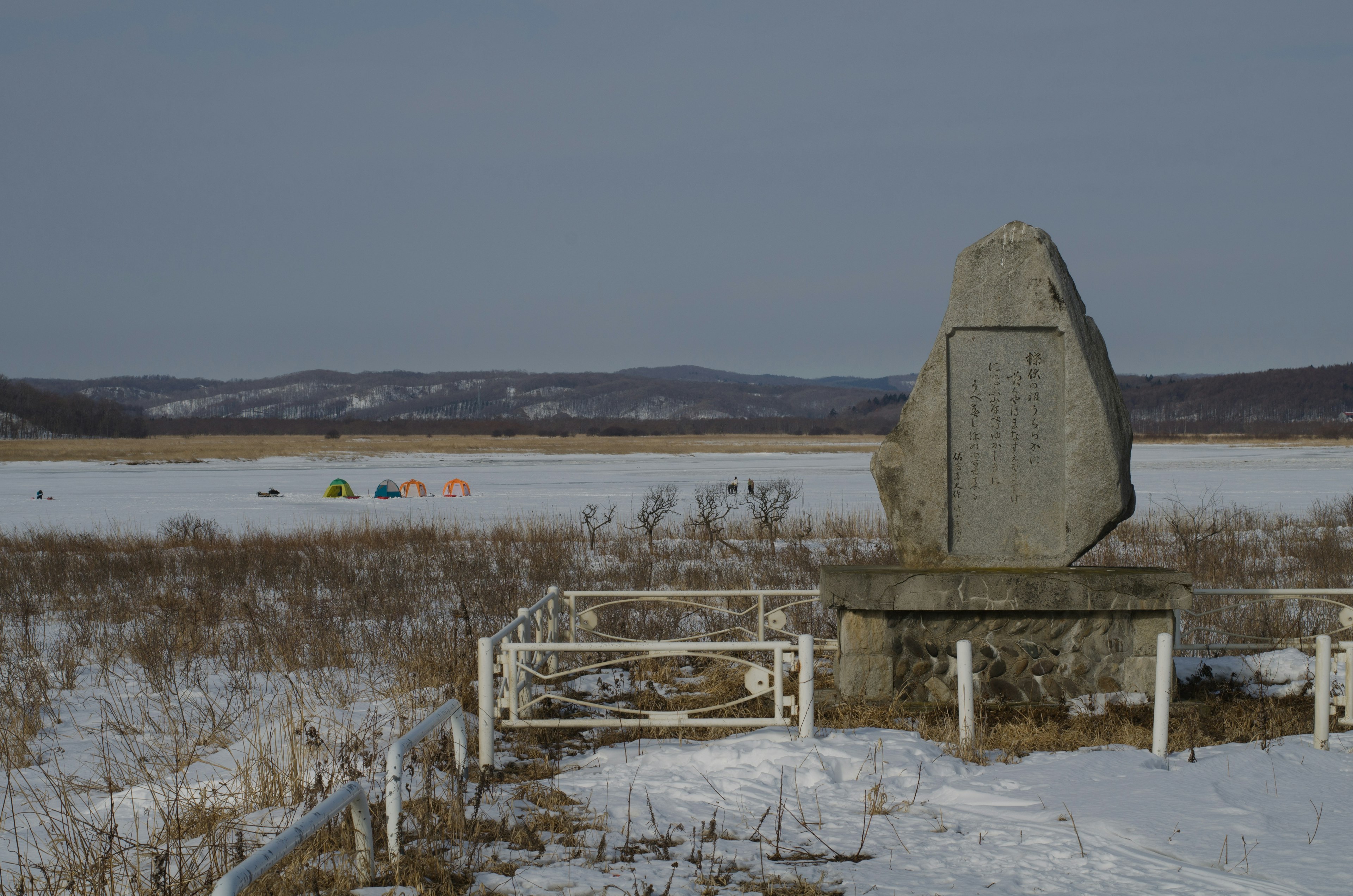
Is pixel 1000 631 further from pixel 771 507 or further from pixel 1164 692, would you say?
pixel 771 507

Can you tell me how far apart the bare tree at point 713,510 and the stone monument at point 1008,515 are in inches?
383

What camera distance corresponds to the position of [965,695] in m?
5.94

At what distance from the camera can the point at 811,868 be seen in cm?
430

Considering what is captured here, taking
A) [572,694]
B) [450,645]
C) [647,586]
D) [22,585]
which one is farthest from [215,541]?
[572,694]

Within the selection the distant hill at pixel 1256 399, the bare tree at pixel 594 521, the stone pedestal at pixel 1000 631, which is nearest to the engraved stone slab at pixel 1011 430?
the stone pedestal at pixel 1000 631

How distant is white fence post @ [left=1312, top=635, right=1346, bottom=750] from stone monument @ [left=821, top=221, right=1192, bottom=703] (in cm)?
111

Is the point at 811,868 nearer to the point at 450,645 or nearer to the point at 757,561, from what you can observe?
the point at 450,645

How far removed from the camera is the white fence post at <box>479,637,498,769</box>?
5855 millimetres

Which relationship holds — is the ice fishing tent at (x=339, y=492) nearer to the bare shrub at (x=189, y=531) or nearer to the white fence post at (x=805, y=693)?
the bare shrub at (x=189, y=531)

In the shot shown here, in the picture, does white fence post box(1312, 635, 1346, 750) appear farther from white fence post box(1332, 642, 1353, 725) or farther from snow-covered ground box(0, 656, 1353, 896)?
white fence post box(1332, 642, 1353, 725)

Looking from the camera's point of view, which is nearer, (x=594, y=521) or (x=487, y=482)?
(x=594, y=521)

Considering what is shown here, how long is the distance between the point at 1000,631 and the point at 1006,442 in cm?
141

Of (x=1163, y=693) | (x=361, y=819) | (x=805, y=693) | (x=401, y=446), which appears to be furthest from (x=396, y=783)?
(x=401, y=446)

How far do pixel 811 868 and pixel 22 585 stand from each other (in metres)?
12.3
